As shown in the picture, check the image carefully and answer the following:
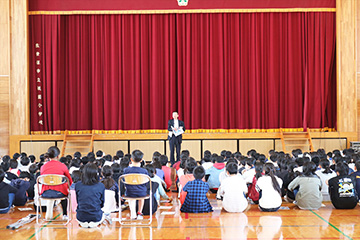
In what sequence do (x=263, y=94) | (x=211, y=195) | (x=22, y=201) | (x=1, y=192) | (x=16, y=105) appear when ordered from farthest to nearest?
(x=263, y=94)
(x=16, y=105)
(x=211, y=195)
(x=22, y=201)
(x=1, y=192)

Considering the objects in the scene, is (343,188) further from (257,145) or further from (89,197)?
(257,145)

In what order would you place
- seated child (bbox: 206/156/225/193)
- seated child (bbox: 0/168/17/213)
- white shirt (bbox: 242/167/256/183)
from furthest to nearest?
seated child (bbox: 206/156/225/193) < white shirt (bbox: 242/167/256/183) < seated child (bbox: 0/168/17/213)

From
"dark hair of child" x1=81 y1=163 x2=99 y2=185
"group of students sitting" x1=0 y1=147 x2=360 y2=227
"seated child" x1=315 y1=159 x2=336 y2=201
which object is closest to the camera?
"dark hair of child" x1=81 y1=163 x2=99 y2=185

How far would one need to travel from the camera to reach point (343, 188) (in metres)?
8.10

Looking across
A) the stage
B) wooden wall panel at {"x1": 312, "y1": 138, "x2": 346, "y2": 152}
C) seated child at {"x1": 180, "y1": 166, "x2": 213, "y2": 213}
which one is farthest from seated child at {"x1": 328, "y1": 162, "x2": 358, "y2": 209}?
wooden wall panel at {"x1": 312, "y1": 138, "x2": 346, "y2": 152}

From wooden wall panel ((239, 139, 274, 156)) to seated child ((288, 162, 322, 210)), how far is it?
723cm

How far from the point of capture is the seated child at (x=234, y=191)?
7.98m

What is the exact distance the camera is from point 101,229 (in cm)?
702

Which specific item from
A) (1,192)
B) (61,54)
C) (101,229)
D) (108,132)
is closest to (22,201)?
(1,192)

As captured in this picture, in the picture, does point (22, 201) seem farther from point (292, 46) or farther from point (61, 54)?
point (292, 46)

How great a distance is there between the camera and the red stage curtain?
16734mm

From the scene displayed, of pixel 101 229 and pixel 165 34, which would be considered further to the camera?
pixel 165 34

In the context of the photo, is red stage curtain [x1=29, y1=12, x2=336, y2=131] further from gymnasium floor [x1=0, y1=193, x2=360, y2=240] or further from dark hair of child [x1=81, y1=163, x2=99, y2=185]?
dark hair of child [x1=81, y1=163, x2=99, y2=185]

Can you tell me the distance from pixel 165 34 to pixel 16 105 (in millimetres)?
5986
